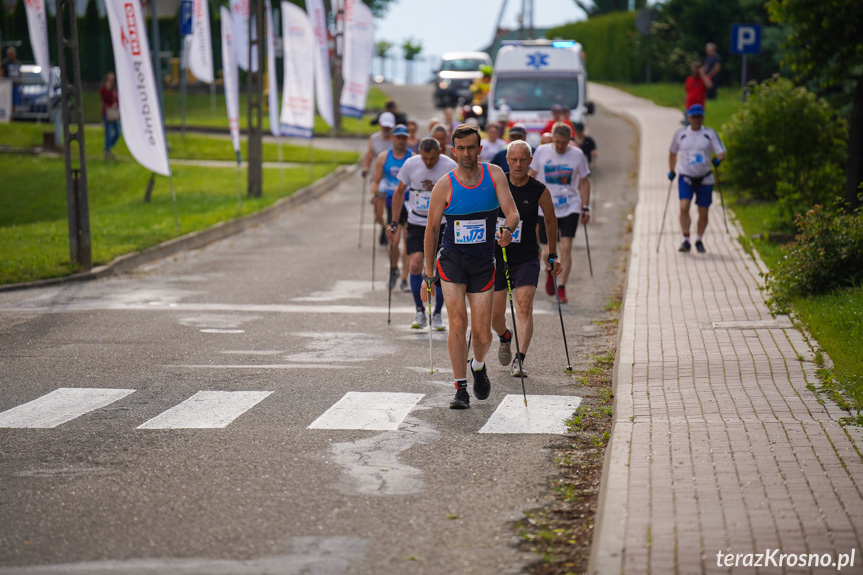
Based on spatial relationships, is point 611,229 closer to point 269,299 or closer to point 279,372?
point 269,299

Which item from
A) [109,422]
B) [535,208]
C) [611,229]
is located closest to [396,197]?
[535,208]

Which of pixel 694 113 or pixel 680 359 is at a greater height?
pixel 694 113

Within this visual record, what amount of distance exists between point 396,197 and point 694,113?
6.12 metres

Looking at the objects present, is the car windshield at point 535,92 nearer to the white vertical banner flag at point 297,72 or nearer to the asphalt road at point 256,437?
the white vertical banner flag at point 297,72

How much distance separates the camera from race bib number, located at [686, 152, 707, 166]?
52.2 ft

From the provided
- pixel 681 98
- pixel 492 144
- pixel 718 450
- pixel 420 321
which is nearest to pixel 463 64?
pixel 681 98

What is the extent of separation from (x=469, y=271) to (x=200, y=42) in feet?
79.2

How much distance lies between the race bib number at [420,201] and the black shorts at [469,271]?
128 inches

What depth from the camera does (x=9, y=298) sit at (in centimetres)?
1411

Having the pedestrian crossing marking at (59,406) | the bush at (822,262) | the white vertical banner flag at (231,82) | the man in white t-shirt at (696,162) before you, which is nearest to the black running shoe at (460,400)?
the pedestrian crossing marking at (59,406)

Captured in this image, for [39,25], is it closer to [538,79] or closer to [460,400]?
[538,79]

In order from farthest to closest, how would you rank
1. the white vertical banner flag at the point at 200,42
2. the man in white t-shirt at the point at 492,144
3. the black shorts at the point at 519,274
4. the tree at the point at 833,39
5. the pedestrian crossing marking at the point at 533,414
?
the white vertical banner flag at the point at 200,42
the man in white t-shirt at the point at 492,144
the tree at the point at 833,39
the black shorts at the point at 519,274
the pedestrian crossing marking at the point at 533,414

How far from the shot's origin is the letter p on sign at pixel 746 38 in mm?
21938

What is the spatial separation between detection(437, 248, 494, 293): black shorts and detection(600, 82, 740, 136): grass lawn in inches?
783
